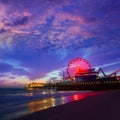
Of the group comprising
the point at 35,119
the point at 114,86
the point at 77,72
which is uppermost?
the point at 77,72

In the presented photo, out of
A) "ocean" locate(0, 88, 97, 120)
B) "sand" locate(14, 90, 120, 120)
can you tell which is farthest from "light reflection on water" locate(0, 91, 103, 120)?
"sand" locate(14, 90, 120, 120)

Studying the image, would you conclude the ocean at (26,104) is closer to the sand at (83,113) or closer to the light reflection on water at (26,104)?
the light reflection on water at (26,104)

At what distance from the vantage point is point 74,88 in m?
146

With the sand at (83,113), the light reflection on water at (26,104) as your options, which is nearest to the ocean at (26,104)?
the light reflection on water at (26,104)

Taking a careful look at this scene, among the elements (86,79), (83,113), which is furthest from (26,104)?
(86,79)

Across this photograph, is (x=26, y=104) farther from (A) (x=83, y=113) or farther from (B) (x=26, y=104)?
(A) (x=83, y=113)

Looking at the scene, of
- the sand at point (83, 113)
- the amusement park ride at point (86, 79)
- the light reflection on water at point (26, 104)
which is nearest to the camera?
the sand at point (83, 113)

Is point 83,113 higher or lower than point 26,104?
lower

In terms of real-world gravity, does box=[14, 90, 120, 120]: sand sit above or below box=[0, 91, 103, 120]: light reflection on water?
below

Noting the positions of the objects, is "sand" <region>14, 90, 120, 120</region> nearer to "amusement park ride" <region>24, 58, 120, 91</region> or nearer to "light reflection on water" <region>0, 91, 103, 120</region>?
"light reflection on water" <region>0, 91, 103, 120</region>

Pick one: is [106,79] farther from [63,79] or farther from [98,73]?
[63,79]

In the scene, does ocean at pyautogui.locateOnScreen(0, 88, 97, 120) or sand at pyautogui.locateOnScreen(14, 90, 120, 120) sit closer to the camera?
sand at pyautogui.locateOnScreen(14, 90, 120, 120)

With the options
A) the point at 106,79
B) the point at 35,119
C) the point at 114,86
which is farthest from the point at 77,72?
the point at 35,119

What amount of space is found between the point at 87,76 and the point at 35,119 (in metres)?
137
